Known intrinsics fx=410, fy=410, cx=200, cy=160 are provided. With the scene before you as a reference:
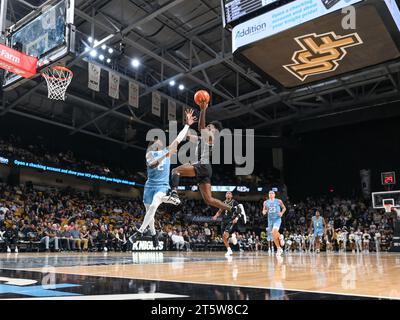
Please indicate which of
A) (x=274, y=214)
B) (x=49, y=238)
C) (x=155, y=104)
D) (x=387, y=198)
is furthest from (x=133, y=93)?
(x=387, y=198)

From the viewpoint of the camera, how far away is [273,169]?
3152cm

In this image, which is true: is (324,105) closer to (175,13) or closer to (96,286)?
(175,13)

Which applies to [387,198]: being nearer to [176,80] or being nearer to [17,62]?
[176,80]

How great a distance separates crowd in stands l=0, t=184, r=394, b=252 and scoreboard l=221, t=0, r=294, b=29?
28.4 ft

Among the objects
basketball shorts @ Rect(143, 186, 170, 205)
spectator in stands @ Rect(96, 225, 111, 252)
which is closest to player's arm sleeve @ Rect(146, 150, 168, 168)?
basketball shorts @ Rect(143, 186, 170, 205)

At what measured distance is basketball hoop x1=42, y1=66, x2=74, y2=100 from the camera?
38.9 feet

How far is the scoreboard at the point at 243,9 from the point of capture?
27.0 feet

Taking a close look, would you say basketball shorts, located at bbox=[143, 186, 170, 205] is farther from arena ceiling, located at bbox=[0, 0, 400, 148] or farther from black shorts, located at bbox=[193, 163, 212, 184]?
arena ceiling, located at bbox=[0, 0, 400, 148]

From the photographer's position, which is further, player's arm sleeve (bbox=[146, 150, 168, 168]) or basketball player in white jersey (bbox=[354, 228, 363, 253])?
basketball player in white jersey (bbox=[354, 228, 363, 253])

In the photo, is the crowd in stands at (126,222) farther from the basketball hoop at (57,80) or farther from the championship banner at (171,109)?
the championship banner at (171,109)

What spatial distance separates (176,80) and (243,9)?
13.4m

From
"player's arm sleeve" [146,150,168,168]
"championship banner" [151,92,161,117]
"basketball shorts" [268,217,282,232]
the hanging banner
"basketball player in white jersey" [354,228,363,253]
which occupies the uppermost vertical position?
"championship banner" [151,92,161,117]

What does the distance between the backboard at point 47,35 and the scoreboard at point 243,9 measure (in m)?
3.50
